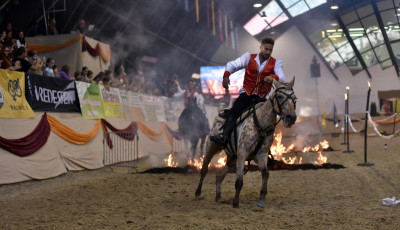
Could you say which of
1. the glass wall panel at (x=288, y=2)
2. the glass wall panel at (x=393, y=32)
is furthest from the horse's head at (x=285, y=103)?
the glass wall panel at (x=393, y=32)

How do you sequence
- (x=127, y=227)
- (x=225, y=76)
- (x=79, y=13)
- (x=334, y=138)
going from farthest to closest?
(x=334, y=138) < (x=79, y=13) < (x=225, y=76) < (x=127, y=227)

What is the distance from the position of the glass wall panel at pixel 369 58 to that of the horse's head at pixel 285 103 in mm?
37670

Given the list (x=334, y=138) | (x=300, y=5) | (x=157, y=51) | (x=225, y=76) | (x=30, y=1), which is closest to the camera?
(x=225, y=76)

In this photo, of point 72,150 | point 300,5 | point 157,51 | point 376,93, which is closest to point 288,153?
point 72,150

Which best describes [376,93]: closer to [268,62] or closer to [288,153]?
[288,153]

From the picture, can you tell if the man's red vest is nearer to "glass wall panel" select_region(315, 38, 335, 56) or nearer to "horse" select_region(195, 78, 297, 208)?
"horse" select_region(195, 78, 297, 208)

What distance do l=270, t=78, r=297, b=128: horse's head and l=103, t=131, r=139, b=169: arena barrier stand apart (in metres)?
7.41

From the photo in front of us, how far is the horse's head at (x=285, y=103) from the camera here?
280 inches

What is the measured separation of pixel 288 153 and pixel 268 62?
10498mm

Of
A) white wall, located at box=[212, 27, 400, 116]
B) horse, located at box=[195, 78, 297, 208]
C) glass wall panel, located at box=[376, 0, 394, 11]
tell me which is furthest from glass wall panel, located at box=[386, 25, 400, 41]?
horse, located at box=[195, 78, 297, 208]

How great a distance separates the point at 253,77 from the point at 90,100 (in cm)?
760

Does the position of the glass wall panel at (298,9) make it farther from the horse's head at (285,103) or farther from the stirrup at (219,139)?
the horse's head at (285,103)

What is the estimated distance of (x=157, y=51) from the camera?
31203 millimetres

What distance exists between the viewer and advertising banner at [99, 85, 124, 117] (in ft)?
50.3
